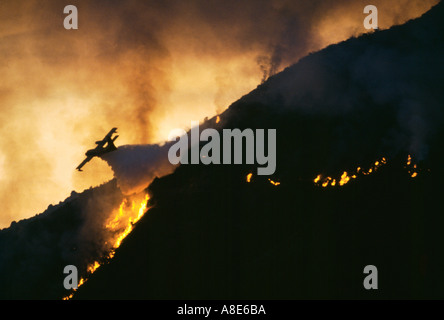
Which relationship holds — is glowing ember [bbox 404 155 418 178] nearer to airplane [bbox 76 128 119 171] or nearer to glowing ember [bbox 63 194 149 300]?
glowing ember [bbox 63 194 149 300]

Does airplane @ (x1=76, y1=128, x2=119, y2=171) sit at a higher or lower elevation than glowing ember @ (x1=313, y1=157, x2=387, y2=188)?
higher

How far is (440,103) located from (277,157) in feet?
55.4

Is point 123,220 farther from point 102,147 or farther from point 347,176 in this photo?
point 347,176

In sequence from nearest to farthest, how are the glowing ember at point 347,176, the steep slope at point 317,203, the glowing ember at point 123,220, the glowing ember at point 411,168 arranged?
the steep slope at point 317,203
the glowing ember at point 411,168
the glowing ember at point 347,176
the glowing ember at point 123,220

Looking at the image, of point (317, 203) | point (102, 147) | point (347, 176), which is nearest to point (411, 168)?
point (347, 176)

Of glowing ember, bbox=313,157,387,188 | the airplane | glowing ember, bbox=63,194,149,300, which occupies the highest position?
the airplane

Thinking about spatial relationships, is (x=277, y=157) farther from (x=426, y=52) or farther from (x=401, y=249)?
(x=426, y=52)

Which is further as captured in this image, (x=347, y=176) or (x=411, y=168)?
(x=347, y=176)

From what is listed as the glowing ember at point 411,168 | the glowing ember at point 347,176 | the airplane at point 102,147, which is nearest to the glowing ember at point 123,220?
the airplane at point 102,147

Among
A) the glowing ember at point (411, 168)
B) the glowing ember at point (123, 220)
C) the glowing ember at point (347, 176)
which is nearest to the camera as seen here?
the glowing ember at point (411, 168)

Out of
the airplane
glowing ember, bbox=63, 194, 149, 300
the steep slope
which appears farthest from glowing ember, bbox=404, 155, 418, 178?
the airplane

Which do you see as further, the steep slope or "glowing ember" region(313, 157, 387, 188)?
"glowing ember" region(313, 157, 387, 188)

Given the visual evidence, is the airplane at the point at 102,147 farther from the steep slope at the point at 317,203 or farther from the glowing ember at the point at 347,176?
the glowing ember at the point at 347,176

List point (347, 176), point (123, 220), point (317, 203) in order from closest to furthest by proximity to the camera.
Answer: point (317, 203), point (347, 176), point (123, 220)
